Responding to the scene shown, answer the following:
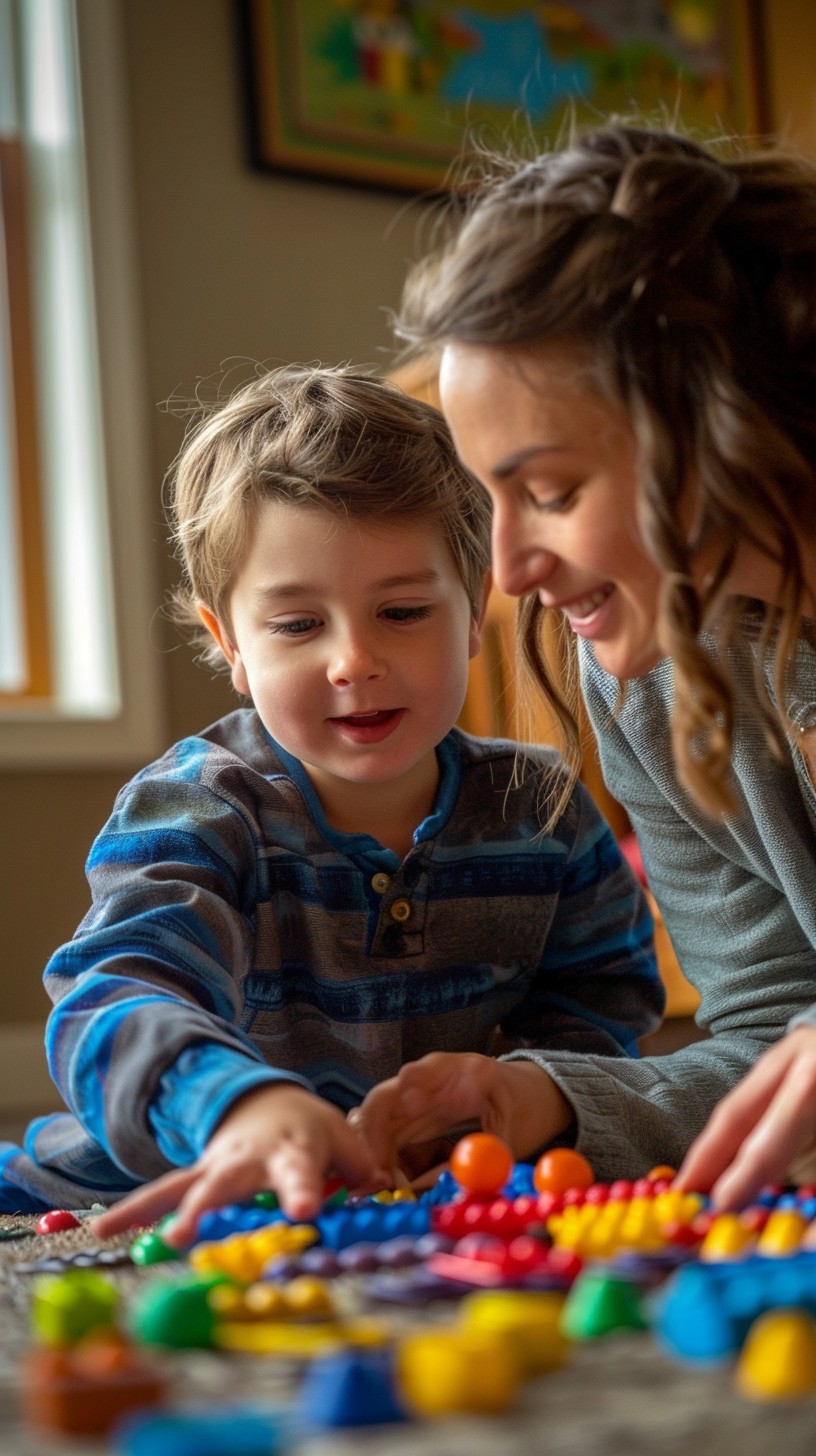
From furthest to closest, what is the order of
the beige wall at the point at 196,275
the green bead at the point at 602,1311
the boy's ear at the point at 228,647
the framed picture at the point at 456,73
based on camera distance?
the framed picture at the point at 456,73, the beige wall at the point at 196,275, the boy's ear at the point at 228,647, the green bead at the point at 602,1311

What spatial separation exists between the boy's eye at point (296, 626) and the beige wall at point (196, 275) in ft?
4.26

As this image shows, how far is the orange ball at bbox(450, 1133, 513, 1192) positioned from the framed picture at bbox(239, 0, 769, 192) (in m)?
1.99

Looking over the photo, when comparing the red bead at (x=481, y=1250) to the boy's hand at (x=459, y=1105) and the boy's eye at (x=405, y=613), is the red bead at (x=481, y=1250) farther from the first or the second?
the boy's eye at (x=405, y=613)

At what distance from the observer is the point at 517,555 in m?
0.84

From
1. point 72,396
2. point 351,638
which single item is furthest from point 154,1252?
point 72,396

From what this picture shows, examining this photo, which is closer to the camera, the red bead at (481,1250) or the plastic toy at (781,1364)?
the plastic toy at (781,1364)

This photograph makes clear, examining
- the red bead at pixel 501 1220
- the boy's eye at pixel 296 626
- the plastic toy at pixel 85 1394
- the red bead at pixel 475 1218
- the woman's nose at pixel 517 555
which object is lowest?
the red bead at pixel 501 1220

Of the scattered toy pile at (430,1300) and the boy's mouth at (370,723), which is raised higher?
the boy's mouth at (370,723)

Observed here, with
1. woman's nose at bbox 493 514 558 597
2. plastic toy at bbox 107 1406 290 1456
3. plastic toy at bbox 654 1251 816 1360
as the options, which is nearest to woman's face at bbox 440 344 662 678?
woman's nose at bbox 493 514 558 597

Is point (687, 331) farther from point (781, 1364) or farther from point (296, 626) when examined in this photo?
point (781, 1364)

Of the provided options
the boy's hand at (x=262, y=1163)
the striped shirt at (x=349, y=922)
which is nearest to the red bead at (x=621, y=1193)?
the boy's hand at (x=262, y=1163)

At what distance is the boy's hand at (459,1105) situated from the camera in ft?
2.87

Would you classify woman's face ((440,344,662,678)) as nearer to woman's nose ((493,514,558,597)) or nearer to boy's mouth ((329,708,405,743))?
woman's nose ((493,514,558,597))

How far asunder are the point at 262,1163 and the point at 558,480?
0.39m
